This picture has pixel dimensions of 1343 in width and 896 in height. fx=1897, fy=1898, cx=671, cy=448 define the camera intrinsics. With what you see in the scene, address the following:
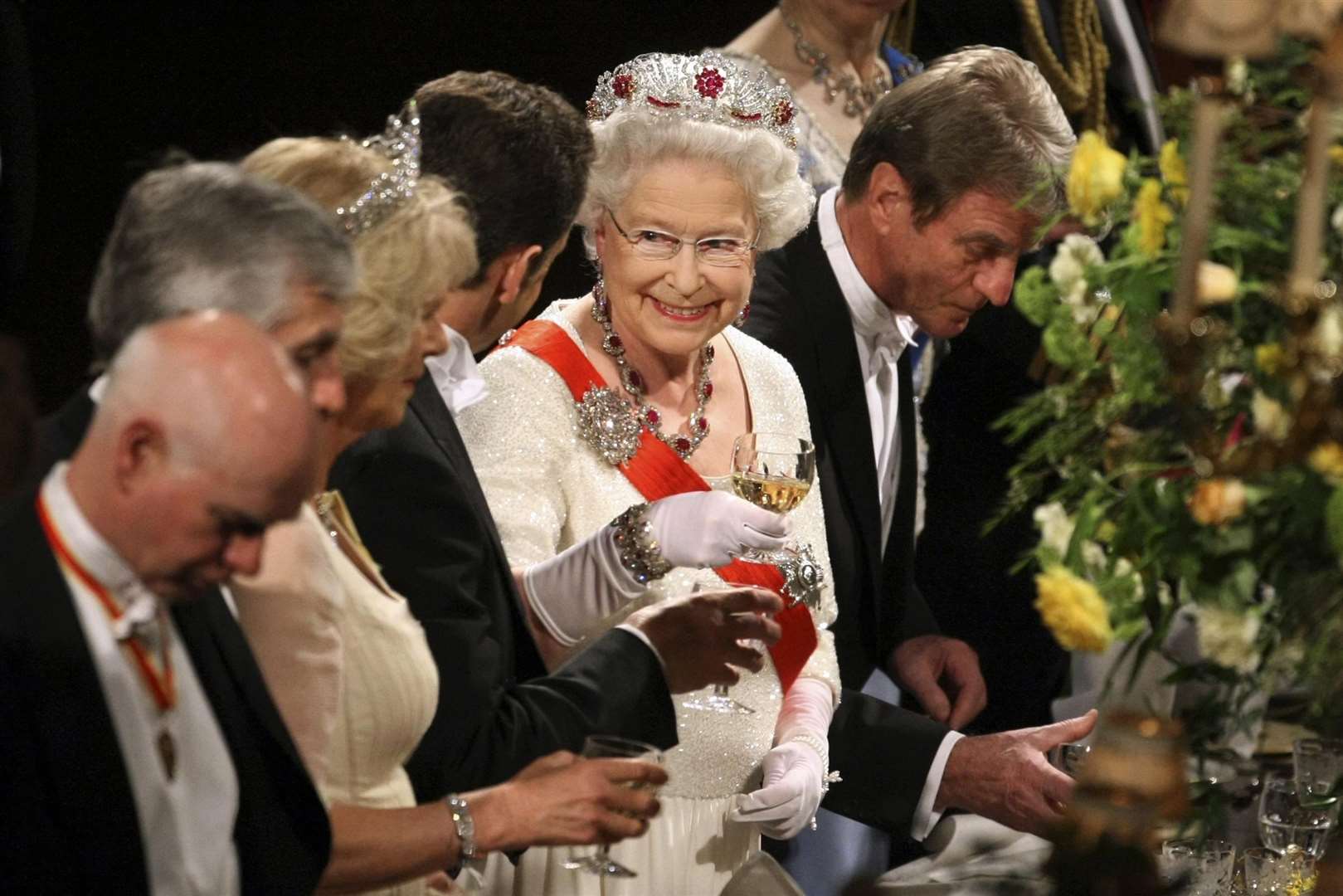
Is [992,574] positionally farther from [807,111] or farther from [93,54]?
[93,54]

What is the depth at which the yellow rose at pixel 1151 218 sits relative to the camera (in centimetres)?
146

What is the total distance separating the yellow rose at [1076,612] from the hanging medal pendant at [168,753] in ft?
2.09

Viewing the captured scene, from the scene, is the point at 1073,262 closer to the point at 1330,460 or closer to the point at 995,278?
the point at 1330,460

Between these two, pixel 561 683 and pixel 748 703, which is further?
pixel 748 703

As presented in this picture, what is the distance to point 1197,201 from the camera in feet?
4.00

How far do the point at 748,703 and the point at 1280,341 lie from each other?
1.14 metres

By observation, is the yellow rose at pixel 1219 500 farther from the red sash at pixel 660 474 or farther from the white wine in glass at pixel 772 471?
the red sash at pixel 660 474

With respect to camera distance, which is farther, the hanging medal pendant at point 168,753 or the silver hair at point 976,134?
the silver hair at point 976,134

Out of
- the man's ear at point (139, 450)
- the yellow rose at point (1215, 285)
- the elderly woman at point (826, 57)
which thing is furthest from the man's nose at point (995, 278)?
the man's ear at point (139, 450)

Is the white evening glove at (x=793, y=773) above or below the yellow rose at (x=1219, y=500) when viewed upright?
below

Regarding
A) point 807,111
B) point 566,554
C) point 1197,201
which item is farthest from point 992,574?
point 1197,201

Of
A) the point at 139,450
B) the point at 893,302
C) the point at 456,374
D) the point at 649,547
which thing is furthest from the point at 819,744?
the point at 139,450

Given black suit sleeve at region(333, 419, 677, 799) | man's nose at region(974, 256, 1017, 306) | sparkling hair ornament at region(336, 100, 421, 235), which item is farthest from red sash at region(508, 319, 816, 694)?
A: man's nose at region(974, 256, 1017, 306)

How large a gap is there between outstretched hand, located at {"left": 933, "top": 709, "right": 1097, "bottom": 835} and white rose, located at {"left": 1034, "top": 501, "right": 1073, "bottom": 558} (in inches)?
39.0
